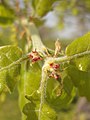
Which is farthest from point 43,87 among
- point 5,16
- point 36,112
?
point 5,16

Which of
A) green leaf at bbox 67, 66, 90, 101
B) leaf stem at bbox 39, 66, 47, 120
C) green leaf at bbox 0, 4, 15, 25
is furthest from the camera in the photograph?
green leaf at bbox 0, 4, 15, 25

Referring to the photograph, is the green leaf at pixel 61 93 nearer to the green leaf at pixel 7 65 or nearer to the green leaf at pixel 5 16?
the green leaf at pixel 7 65

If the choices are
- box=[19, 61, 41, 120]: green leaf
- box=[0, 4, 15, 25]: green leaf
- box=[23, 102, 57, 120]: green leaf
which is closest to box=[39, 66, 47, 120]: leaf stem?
box=[23, 102, 57, 120]: green leaf

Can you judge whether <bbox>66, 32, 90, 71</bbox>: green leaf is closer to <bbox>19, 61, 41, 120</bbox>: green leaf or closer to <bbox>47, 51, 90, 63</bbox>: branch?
<bbox>47, 51, 90, 63</bbox>: branch

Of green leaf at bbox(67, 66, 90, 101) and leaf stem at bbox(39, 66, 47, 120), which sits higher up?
green leaf at bbox(67, 66, 90, 101)

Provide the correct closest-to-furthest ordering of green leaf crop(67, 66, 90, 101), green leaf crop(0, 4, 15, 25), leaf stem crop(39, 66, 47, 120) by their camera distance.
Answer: leaf stem crop(39, 66, 47, 120)
green leaf crop(67, 66, 90, 101)
green leaf crop(0, 4, 15, 25)

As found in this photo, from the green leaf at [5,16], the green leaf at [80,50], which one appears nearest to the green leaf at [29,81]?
the green leaf at [80,50]

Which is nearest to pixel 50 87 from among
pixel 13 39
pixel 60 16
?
pixel 13 39

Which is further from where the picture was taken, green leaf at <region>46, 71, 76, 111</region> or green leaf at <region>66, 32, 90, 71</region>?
green leaf at <region>46, 71, 76, 111</region>
